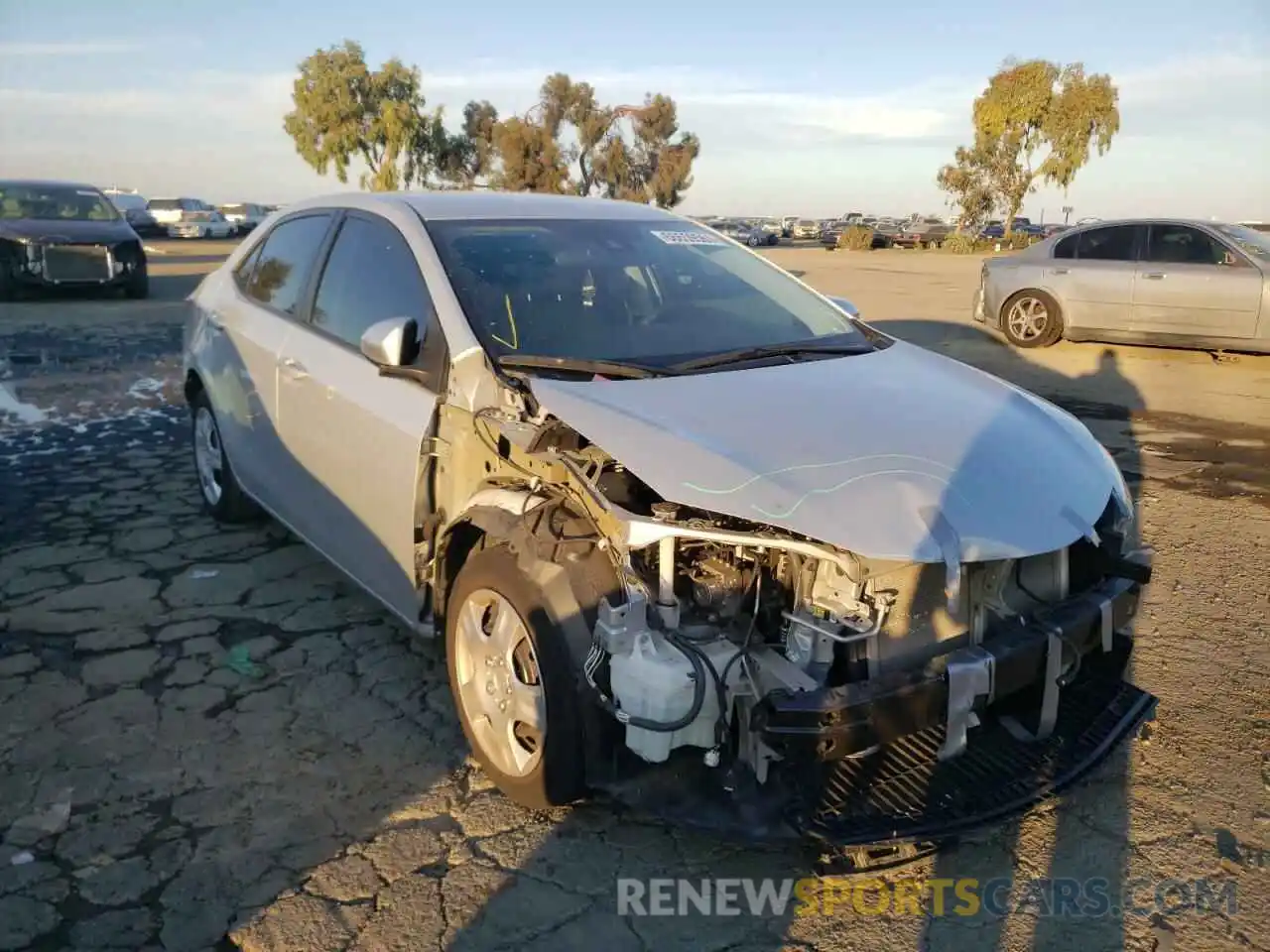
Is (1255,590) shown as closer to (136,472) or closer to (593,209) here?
(593,209)

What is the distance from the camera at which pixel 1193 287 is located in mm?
10219

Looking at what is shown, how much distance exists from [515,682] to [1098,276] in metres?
10.2

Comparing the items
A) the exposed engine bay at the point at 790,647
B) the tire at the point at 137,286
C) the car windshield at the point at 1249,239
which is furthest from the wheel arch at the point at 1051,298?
the tire at the point at 137,286

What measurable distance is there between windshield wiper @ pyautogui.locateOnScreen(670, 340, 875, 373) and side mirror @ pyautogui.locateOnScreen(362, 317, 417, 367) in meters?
0.87

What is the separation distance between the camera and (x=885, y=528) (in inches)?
91.3

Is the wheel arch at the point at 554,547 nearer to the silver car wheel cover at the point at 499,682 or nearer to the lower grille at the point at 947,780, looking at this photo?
the silver car wheel cover at the point at 499,682

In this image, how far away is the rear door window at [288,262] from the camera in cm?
424

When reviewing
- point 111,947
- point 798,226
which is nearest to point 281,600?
point 111,947

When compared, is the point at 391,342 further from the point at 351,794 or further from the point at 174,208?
the point at 174,208

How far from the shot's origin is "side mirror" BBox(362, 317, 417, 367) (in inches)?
124

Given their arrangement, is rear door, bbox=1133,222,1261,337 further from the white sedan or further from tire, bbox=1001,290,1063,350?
the white sedan

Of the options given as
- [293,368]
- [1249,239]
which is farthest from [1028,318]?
[293,368]

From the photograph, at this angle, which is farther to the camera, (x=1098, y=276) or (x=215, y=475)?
(x=1098, y=276)

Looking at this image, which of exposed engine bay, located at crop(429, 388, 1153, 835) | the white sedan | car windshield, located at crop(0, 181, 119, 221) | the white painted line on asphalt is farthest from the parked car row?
exposed engine bay, located at crop(429, 388, 1153, 835)
